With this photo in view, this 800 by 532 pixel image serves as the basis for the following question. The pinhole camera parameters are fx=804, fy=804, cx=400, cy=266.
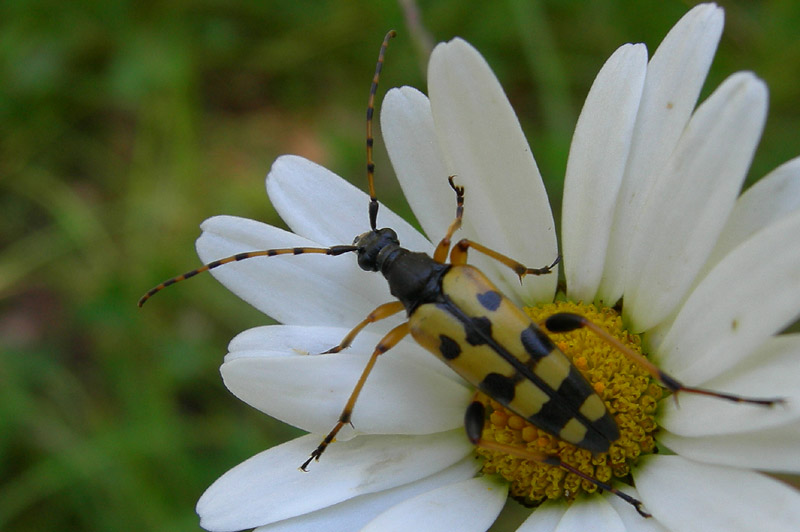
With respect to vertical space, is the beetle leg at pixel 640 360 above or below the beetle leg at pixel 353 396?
below

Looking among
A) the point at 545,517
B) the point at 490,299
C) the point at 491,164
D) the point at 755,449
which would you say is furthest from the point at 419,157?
the point at 755,449

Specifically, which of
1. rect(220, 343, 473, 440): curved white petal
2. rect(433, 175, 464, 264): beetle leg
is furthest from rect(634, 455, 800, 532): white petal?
rect(433, 175, 464, 264): beetle leg

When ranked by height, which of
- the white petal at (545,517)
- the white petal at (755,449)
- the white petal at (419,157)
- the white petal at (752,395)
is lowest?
the white petal at (545,517)

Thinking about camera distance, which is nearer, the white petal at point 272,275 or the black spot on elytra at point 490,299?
the black spot on elytra at point 490,299

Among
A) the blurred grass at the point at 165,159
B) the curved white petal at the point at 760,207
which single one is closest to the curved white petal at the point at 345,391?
the curved white petal at the point at 760,207

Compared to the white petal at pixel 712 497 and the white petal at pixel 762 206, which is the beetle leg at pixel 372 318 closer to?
the white petal at pixel 712 497
